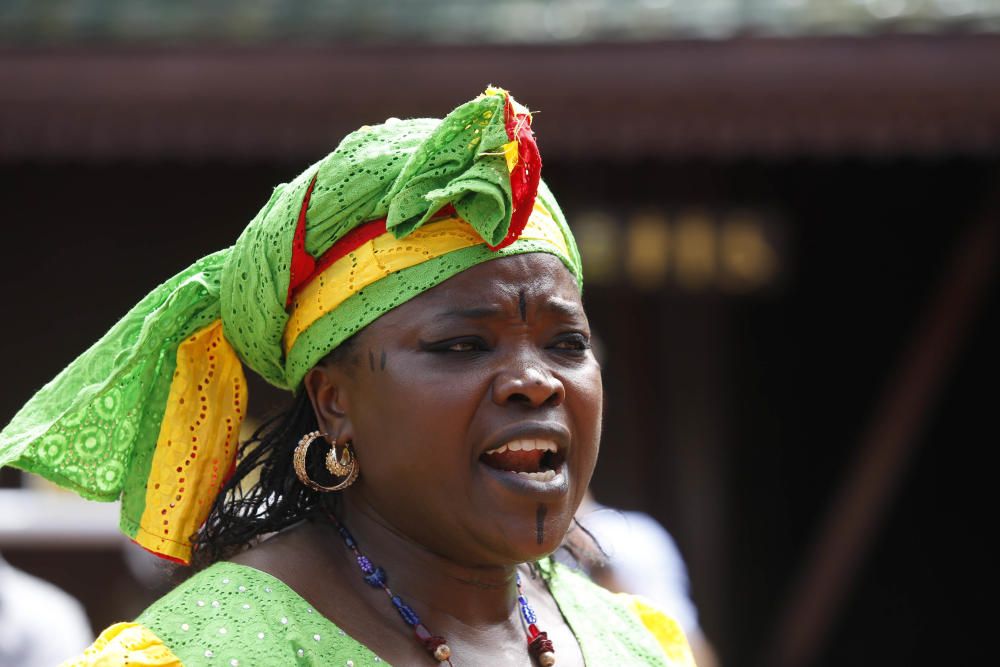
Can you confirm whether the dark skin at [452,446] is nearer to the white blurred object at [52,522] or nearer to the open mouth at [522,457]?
the open mouth at [522,457]

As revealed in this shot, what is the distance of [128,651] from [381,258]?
0.61 m

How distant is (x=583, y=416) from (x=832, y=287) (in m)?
5.45

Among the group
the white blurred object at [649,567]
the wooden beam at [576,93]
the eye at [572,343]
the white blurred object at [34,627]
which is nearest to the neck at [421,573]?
the eye at [572,343]

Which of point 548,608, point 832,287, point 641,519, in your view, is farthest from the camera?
point 832,287

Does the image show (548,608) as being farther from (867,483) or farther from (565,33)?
(867,483)

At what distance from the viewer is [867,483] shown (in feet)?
20.8

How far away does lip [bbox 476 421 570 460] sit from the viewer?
192 centimetres

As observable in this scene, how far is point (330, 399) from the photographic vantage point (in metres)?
2.09

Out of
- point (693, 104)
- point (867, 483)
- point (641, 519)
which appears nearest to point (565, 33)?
point (693, 104)

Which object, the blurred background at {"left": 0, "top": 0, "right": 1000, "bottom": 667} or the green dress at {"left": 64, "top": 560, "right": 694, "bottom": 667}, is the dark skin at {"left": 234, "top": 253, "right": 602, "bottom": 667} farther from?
the blurred background at {"left": 0, "top": 0, "right": 1000, "bottom": 667}

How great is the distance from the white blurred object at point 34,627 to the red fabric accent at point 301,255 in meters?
2.08

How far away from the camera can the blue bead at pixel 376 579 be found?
2053mm

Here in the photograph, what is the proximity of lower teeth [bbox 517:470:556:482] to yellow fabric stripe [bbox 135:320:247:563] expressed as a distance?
1.75ft

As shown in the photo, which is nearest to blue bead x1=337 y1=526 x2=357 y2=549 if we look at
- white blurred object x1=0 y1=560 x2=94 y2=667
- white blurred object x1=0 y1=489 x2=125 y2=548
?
white blurred object x1=0 y1=560 x2=94 y2=667
